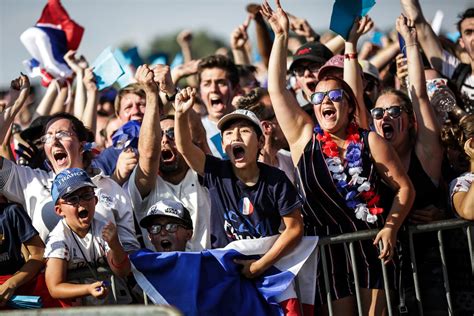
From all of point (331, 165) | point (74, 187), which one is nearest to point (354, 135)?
point (331, 165)

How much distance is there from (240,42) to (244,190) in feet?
13.3

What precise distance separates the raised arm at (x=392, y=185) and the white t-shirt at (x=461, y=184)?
0.42m

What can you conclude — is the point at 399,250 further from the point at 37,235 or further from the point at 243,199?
the point at 37,235

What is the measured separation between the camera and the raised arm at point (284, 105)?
22.1ft

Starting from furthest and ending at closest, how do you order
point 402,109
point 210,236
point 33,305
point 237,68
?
1. point 237,68
2. point 402,109
3. point 210,236
4. point 33,305

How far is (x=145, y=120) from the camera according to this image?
6.83 metres

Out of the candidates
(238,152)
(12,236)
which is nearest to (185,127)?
(238,152)

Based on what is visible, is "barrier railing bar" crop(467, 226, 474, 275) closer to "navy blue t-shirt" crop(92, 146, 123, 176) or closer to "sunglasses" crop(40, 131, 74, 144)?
"navy blue t-shirt" crop(92, 146, 123, 176)

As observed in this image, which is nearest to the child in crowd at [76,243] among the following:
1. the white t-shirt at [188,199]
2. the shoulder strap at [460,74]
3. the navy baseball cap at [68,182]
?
the navy baseball cap at [68,182]

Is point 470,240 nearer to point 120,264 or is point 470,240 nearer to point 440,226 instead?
point 440,226

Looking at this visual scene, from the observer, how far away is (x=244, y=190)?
636 cm

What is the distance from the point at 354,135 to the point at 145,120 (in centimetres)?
151

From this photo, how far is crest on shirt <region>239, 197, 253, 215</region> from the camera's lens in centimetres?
630

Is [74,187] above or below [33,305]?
above
